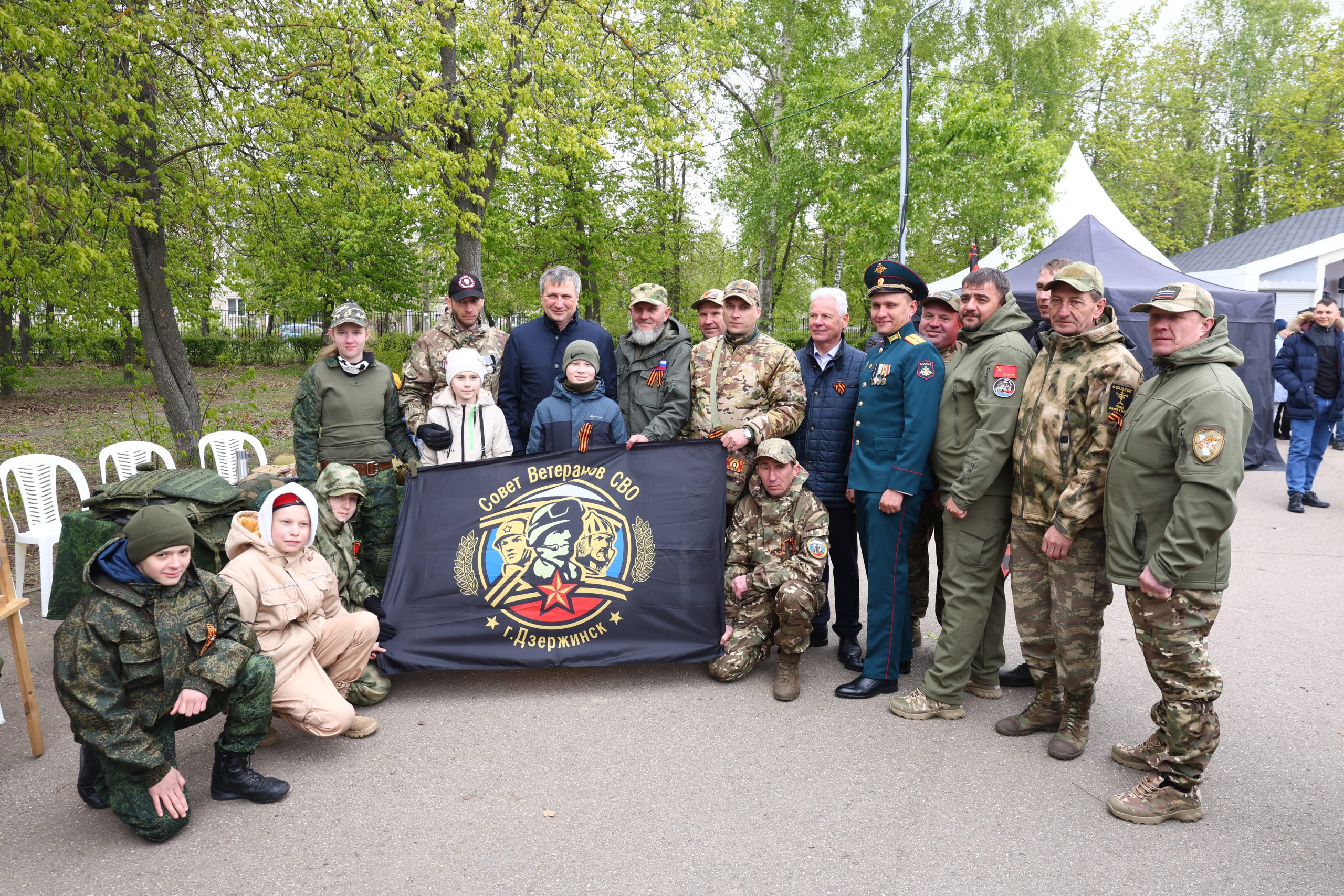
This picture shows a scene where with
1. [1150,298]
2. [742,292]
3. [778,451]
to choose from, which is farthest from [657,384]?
[1150,298]

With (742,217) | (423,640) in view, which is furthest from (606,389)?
(742,217)

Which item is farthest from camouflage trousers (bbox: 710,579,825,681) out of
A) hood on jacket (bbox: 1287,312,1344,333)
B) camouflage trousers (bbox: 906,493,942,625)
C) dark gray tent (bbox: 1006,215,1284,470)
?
hood on jacket (bbox: 1287,312,1344,333)

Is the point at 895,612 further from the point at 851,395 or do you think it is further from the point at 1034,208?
the point at 1034,208

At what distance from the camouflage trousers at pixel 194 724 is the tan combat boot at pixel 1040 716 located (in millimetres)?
3312

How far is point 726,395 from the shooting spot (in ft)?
15.4

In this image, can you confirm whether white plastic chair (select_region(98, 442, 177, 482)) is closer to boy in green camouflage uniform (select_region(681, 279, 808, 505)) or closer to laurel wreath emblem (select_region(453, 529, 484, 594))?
→ laurel wreath emblem (select_region(453, 529, 484, 594))

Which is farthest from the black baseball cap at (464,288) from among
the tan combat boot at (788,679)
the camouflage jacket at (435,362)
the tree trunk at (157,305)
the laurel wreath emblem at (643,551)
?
the tree trunk at (157,305)

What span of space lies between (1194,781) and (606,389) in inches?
143

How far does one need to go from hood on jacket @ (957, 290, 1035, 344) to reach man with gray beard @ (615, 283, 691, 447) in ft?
5.34

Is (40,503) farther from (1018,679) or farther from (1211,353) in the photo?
(1211,353)

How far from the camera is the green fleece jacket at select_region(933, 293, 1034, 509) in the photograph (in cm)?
377

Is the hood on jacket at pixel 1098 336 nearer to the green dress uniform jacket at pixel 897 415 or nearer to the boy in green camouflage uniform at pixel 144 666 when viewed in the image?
the green dress uniform jacket at pixel 897 415

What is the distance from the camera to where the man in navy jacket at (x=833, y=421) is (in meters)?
4.52

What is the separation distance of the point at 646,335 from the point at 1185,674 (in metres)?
3.26
